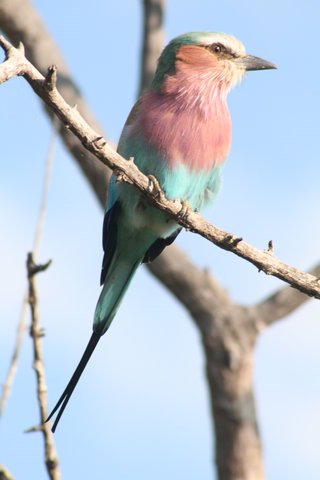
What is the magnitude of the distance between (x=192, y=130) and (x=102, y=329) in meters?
0.98

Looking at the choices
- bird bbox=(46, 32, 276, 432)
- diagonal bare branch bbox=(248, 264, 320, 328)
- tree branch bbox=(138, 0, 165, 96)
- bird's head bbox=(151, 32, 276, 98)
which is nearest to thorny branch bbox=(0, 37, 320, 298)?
bird bbox=(46, 32, 276, 432)

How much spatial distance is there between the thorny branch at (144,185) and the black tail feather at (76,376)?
0.79 m

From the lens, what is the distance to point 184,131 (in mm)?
4168

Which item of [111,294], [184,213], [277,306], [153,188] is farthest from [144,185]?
[277,306]

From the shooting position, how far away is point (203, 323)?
7.89m

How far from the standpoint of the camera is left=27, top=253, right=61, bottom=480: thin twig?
9.66 feet

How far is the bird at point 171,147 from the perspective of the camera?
4117mm

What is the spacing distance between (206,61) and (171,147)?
584 millimetres

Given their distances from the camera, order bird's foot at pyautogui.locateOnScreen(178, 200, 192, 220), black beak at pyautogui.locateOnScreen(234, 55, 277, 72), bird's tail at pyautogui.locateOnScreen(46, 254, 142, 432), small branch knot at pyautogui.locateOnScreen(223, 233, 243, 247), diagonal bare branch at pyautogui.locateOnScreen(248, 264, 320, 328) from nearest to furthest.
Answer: small branch knot at pyautogui.locateOnScreen(223, 233, 243, 247)
bird's foot at pyautogui.locateOnScreen(178, 200, 192, 220)
bird's tail at pyautogui.locateOnScreen(46, 254, 142, 432)
black beak at pyautogui.locateOnScreen(234, 55, 277, 72)
diagonal bare branch at pyautogui.locateOnScreen(248, 264, 320, 328)

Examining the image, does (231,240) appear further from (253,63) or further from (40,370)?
(253,63)

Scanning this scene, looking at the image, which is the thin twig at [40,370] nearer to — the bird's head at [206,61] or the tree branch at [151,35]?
the bird's head at [206,61]

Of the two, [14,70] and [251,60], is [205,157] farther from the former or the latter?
[14,70]

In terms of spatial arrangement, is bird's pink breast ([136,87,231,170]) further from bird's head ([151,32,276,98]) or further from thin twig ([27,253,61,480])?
thin twig ([27,253,61,480])

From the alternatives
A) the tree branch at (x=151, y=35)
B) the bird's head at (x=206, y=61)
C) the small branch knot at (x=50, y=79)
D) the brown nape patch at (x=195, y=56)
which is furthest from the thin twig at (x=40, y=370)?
the tree branch at (x=151, y=35)
